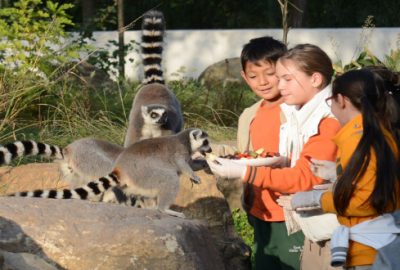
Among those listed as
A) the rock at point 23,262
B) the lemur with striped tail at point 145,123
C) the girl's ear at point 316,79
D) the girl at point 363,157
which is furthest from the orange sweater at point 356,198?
the lemur with striped tail at point 145,123

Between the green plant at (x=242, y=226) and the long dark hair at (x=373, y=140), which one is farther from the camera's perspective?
the green plant at (x=242, y=226)

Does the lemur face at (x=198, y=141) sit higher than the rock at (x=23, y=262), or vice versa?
the lemur face at (x=198, y=141)

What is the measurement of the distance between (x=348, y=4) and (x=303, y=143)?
19.0 metres

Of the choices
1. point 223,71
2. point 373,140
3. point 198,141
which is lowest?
point 223,71

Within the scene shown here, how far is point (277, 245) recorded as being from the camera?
3896 mm

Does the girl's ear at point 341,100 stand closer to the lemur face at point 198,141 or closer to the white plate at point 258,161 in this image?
the white plate at point 258,161

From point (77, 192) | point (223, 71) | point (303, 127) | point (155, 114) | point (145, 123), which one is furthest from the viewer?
point (223, 71)

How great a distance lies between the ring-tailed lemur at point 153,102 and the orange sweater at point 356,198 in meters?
3.06

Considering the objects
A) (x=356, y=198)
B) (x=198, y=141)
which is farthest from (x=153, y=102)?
(x=356, y=198)

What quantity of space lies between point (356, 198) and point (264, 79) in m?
1.07

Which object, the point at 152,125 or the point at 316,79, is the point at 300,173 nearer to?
the point at 316,79

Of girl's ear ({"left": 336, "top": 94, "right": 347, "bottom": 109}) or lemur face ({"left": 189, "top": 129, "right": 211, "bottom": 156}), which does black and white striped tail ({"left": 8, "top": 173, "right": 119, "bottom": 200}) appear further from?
girl's ear ({"left": 336, "top": 94, "right": 347, "bottom": 109})

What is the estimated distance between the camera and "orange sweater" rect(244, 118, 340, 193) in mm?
3506

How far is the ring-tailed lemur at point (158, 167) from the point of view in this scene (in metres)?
4.67
